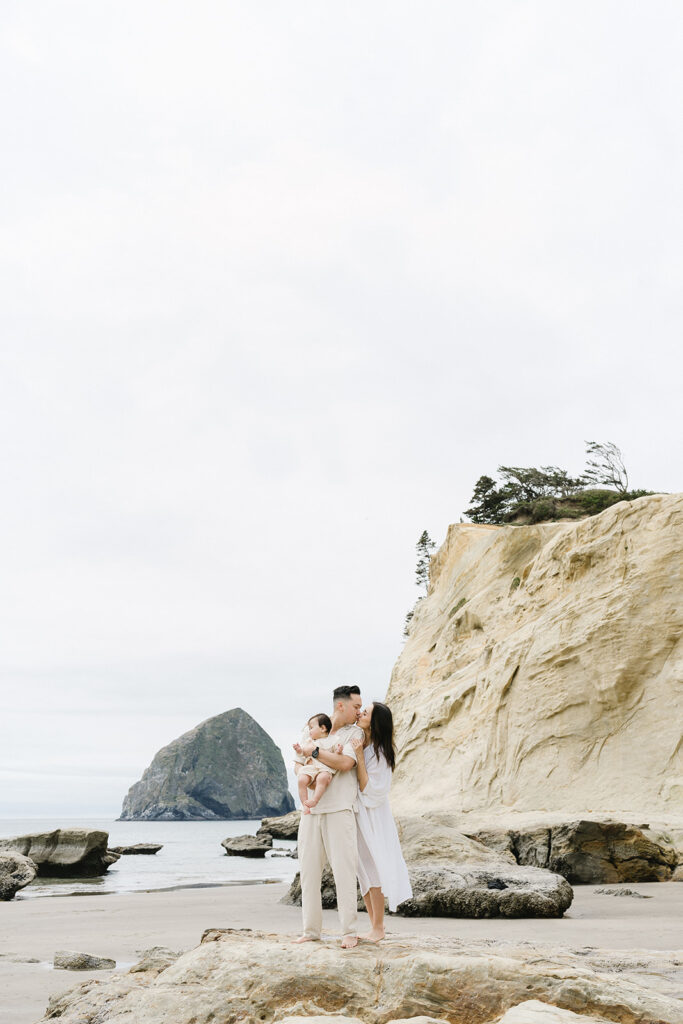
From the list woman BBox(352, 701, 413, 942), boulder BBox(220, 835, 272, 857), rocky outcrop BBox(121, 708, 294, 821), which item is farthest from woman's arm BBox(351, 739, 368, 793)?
rocky outcrop BBox(121, 708, 294, 821)

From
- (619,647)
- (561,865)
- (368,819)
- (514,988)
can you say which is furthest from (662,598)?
(514,988)

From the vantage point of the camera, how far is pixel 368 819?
637 centimetres

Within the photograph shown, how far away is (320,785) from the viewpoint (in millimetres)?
6000

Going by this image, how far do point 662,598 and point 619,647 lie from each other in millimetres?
1489

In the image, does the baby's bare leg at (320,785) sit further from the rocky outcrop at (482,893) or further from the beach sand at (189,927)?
the rocky outcrop at (482,893)

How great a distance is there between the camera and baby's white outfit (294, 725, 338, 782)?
6098 millimetres

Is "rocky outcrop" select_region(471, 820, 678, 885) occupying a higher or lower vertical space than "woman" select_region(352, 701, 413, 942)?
lower

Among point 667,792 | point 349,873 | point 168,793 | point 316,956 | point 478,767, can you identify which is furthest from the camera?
point 168,793

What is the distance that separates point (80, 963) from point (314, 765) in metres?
2.69

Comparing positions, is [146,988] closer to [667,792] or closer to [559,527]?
[667,792]

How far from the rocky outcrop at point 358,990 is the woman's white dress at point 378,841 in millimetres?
1502

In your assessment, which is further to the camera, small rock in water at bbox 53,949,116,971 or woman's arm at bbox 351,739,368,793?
small rock in water at bbox 53,949,116,971

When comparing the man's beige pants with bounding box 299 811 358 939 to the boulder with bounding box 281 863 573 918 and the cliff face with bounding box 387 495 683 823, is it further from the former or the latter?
the cliff face with bounding box 387 495 683 823

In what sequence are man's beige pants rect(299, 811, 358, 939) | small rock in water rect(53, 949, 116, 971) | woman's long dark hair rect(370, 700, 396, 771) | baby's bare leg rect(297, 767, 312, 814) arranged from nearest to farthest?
man's beige pants rect(299, 811, 358, 939)
baby's bare leg rect(297, 767, 312, 814)
woman's long dark hair rect(370, 700, 396, 771)
small rock in water rect(53, 949, 116, 971)
